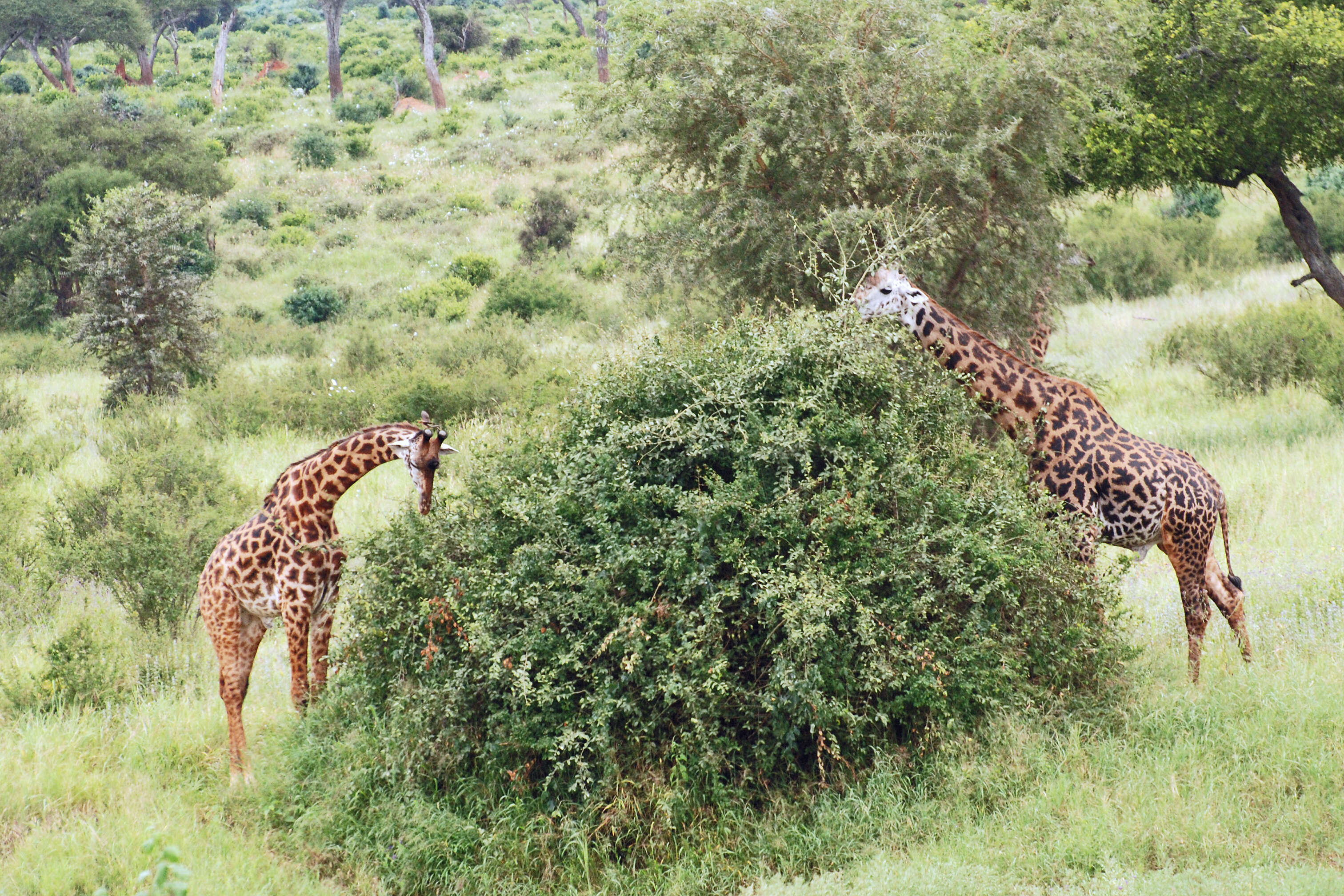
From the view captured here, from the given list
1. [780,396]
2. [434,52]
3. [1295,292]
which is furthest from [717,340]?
[434,52]

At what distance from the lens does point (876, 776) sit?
5.82m

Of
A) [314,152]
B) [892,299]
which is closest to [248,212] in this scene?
[314,152]

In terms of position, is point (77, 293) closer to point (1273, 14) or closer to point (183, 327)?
point (183, 327)

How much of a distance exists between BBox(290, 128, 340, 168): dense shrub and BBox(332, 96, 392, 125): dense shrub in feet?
17.6

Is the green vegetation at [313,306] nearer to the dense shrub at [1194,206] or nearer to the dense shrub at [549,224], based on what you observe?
the dense shrub at [549,224]

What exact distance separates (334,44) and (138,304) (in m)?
38.6

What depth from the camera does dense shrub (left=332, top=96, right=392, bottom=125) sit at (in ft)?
169

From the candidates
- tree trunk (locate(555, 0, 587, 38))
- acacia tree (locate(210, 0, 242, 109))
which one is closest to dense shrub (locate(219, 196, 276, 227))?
acacia tree (locate(210, 0, 242, 109))

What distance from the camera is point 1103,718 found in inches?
241

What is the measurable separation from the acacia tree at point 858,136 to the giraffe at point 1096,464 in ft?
10.2

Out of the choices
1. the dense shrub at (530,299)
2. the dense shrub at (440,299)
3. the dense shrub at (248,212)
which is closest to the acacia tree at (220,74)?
the dense shrub at (248,212)

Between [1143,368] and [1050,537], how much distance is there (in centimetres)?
1368

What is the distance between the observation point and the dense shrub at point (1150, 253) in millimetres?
25891

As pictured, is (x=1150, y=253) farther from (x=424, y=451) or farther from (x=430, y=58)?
(x=430, y=58)
